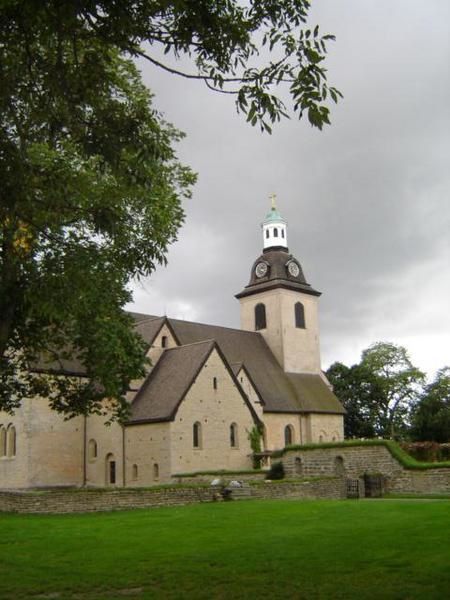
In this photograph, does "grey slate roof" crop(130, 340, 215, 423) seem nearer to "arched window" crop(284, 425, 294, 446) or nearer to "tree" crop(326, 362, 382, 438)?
"arched window" crop(284, 425, 294, 446)

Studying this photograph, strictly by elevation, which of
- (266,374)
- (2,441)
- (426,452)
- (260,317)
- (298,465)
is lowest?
(298,465)

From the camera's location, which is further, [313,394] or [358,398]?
[358,398]

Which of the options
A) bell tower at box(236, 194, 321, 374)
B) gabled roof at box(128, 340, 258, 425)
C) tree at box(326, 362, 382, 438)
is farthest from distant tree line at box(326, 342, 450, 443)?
gabled roof at box(128, 340, 258, 425)

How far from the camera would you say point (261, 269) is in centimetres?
6450

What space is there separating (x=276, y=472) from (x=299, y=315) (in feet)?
89.3

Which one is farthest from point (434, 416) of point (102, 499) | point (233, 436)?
point (102, 499)

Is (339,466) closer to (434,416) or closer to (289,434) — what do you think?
(289,434)

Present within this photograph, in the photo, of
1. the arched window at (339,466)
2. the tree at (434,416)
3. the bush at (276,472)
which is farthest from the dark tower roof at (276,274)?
the arched window at (339,466)

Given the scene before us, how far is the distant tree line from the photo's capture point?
77250mm

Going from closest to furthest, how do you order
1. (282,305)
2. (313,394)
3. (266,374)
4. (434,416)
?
(266,374) < (313,394) < (282,305) < (434,416)

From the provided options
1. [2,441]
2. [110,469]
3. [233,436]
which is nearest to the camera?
[110,469]

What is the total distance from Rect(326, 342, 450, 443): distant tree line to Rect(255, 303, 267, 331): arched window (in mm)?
18927

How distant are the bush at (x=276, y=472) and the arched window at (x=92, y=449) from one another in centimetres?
1213

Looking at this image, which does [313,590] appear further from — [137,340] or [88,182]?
[137,340]
